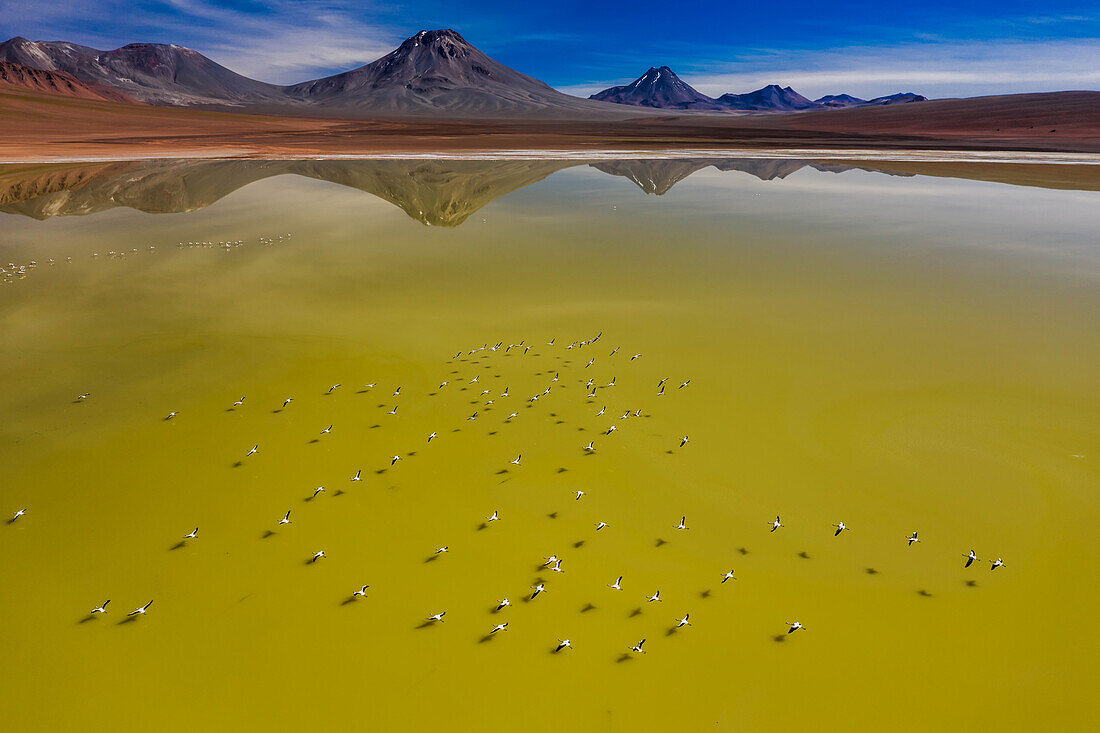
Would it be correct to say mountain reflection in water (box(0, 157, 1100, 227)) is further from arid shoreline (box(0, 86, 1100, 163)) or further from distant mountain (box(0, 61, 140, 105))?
distant mountain (box(0, 61, 140, 105))

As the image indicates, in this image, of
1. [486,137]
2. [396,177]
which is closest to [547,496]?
[396,177]

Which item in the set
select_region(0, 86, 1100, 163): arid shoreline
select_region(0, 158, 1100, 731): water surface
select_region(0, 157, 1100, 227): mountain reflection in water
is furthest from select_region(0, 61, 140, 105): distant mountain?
select_region(0, 158, 1100, 731): water surface

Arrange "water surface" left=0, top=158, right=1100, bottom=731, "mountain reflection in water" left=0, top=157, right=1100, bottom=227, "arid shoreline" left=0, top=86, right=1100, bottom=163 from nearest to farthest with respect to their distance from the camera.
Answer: "water surface" left=0, top=158, right=1100, bottom=731
"mountain reflection in water" left=0, top=157, right=1100, bottom=227
"arid shoreline" left=0, top=86, right=1100, bottom=163

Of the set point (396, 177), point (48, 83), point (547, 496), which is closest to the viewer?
point (547, 496)

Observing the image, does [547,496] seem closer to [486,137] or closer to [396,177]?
[396,177]

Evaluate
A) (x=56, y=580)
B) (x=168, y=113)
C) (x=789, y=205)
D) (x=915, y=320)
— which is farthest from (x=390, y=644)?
(x=168, y=113)

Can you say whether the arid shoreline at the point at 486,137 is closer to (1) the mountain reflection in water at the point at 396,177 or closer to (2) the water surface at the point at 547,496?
(1) the mountain reflection in water at the point at 396,177
